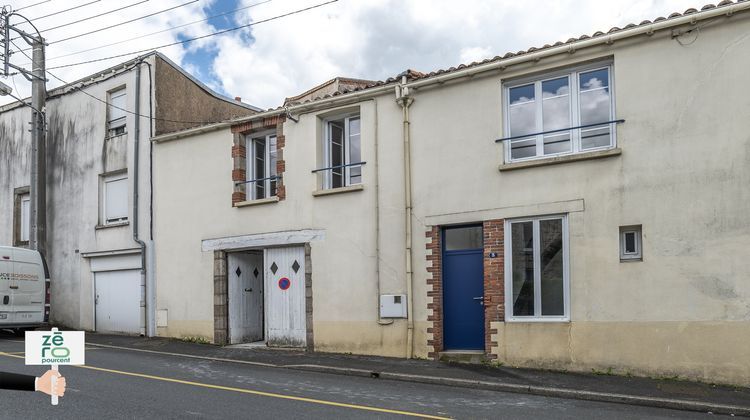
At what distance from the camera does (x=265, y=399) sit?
8.37 metres

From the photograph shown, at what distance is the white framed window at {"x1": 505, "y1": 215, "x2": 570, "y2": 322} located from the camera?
10828 mm

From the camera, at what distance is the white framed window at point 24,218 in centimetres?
2023

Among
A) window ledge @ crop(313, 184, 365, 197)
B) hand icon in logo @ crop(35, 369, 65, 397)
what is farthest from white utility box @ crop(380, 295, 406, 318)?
hand icon in logo @ crop(35, 369, 65, 397)

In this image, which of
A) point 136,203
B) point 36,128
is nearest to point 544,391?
point 136,203

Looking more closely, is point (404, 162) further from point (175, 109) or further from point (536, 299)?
point (175, 109)

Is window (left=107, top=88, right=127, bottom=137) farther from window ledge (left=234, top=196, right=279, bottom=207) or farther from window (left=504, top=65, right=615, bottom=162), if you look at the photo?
window (left=504, top=65, right=615, bottom=162)

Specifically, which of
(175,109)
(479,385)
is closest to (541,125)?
(479,385)

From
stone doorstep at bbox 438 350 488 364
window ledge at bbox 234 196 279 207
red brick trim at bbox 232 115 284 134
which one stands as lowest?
stone doorstep at bbox 438 350 488 364

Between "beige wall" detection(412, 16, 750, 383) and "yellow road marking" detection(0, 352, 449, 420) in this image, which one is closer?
"yellow road marking" detection(0, 352, 449, 420)

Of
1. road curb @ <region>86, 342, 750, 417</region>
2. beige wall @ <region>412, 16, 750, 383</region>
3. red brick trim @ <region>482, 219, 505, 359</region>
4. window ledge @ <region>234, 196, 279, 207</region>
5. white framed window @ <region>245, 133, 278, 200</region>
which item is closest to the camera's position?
road curb @ <region>86, 342, 750, 417</region>

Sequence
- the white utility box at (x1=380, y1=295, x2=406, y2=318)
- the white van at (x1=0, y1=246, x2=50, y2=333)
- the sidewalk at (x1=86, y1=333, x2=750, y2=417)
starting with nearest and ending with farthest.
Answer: the sidewalk at (x1=86, y1=333, x2=750, y2=417)
the white utility box at (x1=380, y1=295, x2=406, y2=318)
the white van at (x1=0, y1=246, x2=50, y2=333)

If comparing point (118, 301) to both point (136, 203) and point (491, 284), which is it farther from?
point (491, 284)

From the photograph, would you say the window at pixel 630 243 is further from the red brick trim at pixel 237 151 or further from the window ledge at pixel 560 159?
the red brick trim at pixel 237 151

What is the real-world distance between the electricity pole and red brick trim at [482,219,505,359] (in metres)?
13.1
